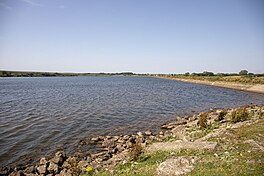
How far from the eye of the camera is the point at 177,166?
8641mm

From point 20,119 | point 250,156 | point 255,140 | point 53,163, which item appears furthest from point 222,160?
point 20,119

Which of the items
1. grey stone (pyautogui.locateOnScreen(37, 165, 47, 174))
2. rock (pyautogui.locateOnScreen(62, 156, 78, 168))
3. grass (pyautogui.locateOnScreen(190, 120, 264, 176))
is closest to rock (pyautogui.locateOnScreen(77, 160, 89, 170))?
rock (pyautogui.locateOnScreen(62, 156, 78, 168))

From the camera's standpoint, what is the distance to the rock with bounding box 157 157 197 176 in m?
8.19

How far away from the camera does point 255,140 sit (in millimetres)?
10719

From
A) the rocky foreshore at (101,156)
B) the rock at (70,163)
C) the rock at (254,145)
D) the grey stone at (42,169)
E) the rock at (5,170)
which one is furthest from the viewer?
the rock at (5,170)

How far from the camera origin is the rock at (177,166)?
322 inches

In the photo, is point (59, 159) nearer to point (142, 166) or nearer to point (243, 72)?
point (142, 166)

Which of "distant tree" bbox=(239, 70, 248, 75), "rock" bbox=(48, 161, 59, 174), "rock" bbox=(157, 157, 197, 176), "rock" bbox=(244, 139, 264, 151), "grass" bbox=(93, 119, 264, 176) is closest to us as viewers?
"grass" bbox=(93, 119, 264, 176)

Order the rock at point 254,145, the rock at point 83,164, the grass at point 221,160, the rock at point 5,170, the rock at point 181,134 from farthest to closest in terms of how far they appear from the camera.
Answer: the rock at point 181,134, the rock at point 83,164, the rock at point 5,170, the rock at point 254,145, the grass at point 221,160

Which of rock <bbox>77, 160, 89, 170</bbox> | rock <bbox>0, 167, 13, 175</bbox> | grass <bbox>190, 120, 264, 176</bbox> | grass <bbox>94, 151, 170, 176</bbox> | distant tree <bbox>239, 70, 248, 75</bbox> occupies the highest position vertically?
distant tree <bbox>239, 70, 248, 75</bbox>

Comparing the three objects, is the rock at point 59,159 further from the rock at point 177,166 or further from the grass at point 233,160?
the grass at point 233,160

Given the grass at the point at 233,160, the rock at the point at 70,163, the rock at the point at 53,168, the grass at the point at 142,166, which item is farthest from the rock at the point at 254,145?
the rock at the point at 53,168

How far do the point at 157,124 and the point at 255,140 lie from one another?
1229 centimetres

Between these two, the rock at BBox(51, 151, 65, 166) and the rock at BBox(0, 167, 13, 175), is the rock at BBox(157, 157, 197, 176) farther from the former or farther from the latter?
the rock at BBox(0, 167, 13, 175)
